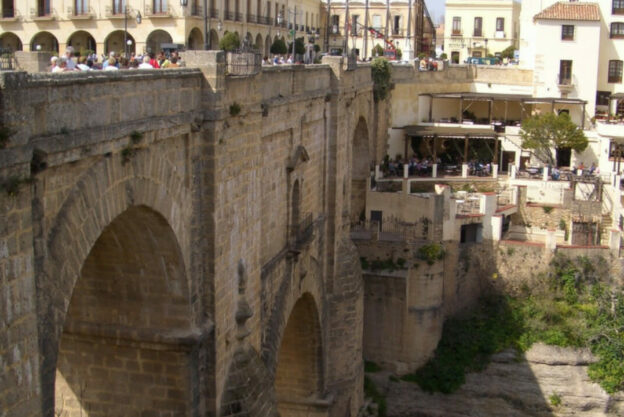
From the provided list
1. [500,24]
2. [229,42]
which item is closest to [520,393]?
[229,42]

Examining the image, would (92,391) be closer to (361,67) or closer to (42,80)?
Answer: (42,80)

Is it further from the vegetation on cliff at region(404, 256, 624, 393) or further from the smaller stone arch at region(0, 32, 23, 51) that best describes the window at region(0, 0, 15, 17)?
the vegetation on cliff at region(404, 256, 624, 393)

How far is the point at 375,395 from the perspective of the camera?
23688mm

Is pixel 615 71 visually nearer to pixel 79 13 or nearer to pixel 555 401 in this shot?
pixel 555 401

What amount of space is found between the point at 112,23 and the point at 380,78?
30.8 feet

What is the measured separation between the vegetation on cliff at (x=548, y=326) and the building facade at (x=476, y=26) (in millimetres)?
27654

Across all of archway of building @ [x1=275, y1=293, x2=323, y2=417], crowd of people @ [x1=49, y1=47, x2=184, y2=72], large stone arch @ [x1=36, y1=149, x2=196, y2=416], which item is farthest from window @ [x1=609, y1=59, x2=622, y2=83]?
large stone arch @ [x1=36, y1=149, x2=196, y2=416]

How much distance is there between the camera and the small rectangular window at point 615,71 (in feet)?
116

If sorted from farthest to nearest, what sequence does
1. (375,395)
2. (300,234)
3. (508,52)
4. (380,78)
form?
(508,52), (380,78), (375,395), (300,234)

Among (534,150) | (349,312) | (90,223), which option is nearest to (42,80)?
(90,223)

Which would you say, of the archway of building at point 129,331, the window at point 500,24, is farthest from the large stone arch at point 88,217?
the window at point 500,24

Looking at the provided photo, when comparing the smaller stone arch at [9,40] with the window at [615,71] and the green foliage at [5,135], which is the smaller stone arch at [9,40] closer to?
the green foliage at [5,135]

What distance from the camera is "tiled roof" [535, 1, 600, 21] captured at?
34.3 m

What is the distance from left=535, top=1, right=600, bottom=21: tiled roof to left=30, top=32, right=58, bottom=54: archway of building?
18.7 meters
